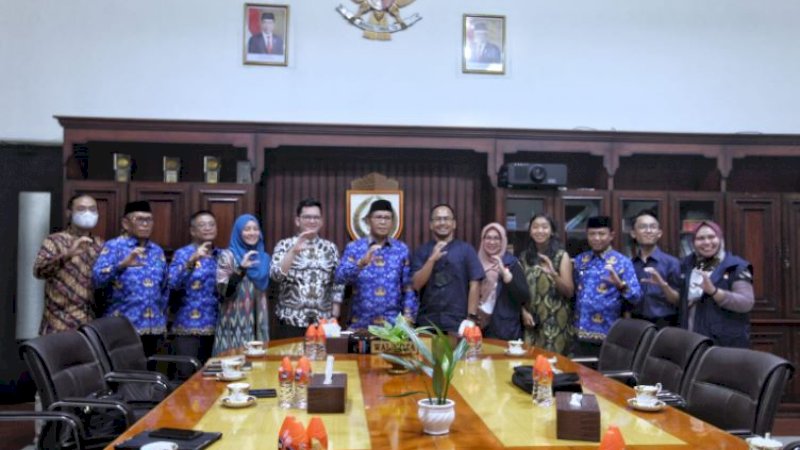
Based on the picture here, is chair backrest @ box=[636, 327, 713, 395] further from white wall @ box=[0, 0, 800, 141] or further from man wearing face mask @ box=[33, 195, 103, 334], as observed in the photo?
man wearing face mask @ box=[33, 195, 103, 334]

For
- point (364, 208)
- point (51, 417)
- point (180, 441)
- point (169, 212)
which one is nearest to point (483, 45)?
point (364, 208)

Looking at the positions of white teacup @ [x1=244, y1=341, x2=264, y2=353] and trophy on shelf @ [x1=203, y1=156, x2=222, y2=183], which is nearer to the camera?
white teacup @ [x1=244, y1=341, x2=264, y2=353]

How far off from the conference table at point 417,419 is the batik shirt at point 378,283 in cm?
144

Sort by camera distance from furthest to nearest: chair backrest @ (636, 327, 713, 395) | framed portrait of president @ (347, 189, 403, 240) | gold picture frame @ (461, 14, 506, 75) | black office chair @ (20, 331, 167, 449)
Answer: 1. gold picture frame @ (461, 14, 506, 75)
2. framed portrait of president @ (347, 189, 403, 240)
3. chair backrest @ (636, 327, 713, 395)
4. black office chair @ (20, 331, 167, 449)

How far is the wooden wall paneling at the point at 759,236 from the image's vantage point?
488 cm

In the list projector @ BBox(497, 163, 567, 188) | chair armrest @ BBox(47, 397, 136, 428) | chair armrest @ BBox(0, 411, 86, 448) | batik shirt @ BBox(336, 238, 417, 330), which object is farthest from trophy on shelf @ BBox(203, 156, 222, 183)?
chair armrest @ BBox(0, 411, 86, 448)

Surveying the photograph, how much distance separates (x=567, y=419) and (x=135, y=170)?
4198 mm

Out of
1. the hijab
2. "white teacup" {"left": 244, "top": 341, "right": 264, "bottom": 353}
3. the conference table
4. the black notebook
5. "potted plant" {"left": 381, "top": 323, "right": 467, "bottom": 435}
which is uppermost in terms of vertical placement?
the hijab

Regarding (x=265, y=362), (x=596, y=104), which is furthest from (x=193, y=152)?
(x=596, y=104)

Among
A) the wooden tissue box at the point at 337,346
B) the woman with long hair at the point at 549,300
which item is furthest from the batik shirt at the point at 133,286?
the woman with long hair at the point at 549,300

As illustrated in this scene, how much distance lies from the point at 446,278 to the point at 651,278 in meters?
1.29

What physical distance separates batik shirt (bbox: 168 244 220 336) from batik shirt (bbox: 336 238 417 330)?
2.67 feet

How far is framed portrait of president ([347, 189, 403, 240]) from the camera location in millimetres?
5035

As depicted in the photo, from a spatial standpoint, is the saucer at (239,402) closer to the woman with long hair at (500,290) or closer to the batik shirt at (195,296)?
the batik shirt at (195,296)
